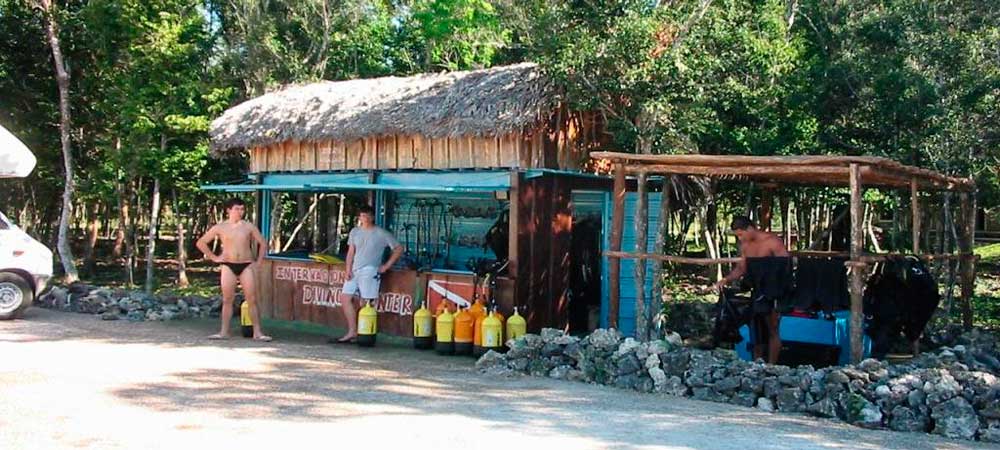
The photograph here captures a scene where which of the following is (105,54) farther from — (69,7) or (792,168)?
(792,168)

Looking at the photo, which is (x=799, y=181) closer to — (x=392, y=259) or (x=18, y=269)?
(x=392, y=259)

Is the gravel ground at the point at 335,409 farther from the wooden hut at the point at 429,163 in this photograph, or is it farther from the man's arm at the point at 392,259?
the wooden hut at the point at 429,163

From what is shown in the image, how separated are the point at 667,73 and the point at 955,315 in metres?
6.82

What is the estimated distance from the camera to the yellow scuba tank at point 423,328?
10711 millimetres

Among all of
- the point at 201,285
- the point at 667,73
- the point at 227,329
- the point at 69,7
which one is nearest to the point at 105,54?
the point at 69,7

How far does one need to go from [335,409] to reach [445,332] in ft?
10.1

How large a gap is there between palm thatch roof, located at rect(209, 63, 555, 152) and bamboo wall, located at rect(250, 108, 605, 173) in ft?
0.75

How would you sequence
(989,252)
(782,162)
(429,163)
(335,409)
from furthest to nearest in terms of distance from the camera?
1. (989,252)
2. (429,163)
3. (782,162)
4. (335,409)

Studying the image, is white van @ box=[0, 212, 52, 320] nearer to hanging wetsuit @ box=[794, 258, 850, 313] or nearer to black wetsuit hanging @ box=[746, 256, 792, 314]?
black wetsuit hanging @ box=[746, 256, 792, 314]

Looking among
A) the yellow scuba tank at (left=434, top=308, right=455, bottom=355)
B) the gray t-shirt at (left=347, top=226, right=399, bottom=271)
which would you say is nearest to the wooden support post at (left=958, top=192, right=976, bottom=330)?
the yellow scuba tank at (left=434, top=308, right=455, bottom=355)

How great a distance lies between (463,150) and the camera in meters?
11.4

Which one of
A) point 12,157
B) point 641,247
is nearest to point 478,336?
point 641,247

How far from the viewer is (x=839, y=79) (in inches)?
503

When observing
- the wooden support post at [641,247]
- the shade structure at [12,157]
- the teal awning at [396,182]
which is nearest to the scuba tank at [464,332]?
the teal awning at [396,182]
